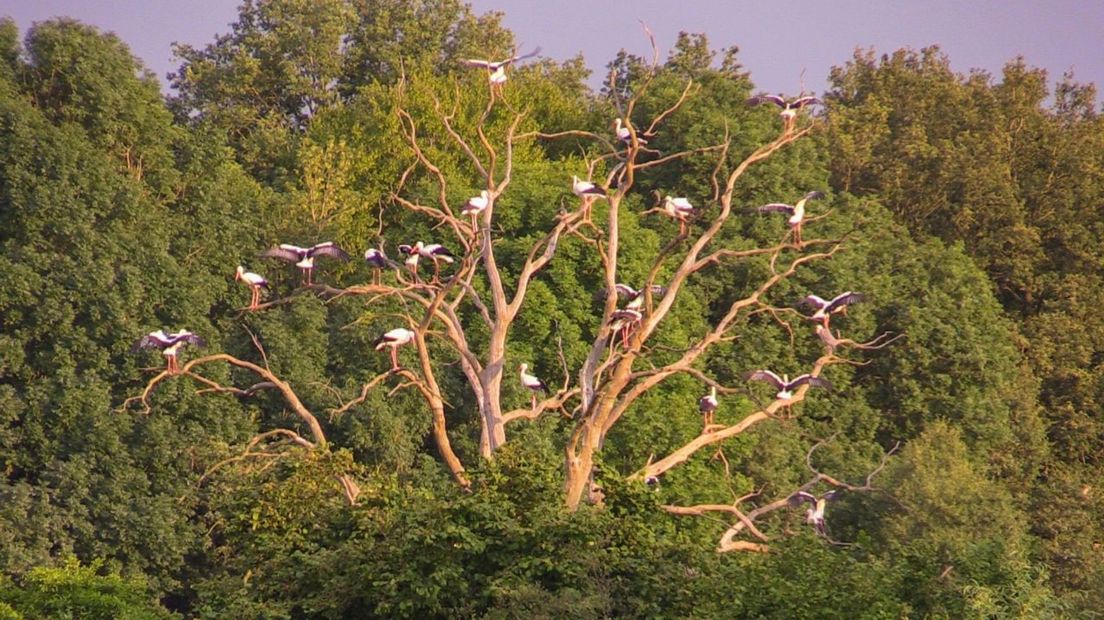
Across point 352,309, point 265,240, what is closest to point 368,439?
point 352,309

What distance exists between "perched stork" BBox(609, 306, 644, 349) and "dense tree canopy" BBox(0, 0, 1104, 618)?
0.32 feet

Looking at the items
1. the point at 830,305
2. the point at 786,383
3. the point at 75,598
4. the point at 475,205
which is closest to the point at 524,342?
the point at 475,205

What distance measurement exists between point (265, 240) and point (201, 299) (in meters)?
3.18

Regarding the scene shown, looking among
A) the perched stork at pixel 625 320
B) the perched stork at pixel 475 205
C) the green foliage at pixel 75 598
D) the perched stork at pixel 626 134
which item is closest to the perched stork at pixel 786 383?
the perched stork at pixel 625 320

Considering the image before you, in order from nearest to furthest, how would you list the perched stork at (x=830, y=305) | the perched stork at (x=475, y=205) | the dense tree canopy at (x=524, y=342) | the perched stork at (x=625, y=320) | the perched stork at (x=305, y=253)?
the dense tree canopy at (x=524, y=342), the perched stork at (x=305, y=253), the perched stork at (x=625, y=320), the perched stork at (x=830, y=305), the perched stork at (x=475, y=205)

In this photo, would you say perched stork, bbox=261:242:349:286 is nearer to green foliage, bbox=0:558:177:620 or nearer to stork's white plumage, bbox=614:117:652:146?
stork's white plumage, bbox=614:117:652:146

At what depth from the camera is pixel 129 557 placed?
25312 mm

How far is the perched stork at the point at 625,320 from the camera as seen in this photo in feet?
71.7

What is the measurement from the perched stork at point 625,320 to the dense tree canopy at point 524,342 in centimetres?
10

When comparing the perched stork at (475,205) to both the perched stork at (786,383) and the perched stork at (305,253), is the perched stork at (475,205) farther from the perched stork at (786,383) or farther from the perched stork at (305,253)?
the perched stork at (786,383)

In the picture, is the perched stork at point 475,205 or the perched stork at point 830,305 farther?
the perched stork at point 475,205

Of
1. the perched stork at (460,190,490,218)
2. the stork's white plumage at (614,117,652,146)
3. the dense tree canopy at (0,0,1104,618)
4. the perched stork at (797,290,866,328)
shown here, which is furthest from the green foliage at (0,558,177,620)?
the perched stork at (797,290,866,328)

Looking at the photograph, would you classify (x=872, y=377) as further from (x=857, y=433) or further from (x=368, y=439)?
(x=368, y=439)

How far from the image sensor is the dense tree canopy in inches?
679
